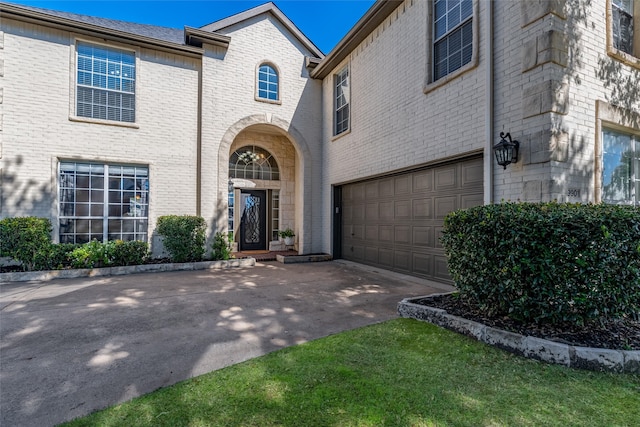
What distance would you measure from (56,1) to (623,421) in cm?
1324

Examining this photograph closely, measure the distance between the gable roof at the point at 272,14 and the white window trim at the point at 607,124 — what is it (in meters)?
8.13

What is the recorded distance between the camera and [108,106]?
804 centimetres

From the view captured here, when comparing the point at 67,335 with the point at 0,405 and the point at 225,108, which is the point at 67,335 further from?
the point at 225,108

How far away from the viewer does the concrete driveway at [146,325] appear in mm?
2385

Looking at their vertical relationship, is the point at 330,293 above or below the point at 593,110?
below

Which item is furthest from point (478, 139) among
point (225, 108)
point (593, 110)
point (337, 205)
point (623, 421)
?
point (225, 108)

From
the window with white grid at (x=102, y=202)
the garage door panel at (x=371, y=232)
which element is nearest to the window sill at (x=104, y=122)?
the window with white grid at (x=102, y=202)

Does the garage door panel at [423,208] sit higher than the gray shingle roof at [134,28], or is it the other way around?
the gray shingle roof at [134,28]

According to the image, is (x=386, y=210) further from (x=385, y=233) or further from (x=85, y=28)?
(x=85, y=28)

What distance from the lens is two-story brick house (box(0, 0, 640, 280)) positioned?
454 centimetres

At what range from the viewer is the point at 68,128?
7598 mm

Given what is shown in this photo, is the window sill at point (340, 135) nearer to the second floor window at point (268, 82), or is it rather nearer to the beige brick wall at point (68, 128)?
the second floor window at point (268, 82)

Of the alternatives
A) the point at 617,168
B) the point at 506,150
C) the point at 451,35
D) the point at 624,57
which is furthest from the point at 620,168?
the point at 451,35


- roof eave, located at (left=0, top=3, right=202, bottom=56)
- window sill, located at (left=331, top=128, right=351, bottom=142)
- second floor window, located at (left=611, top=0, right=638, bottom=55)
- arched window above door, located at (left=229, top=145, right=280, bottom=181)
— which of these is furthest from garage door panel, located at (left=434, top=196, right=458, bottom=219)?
roof eave, located at (left=0, top=3, right=202, bottom=56)
